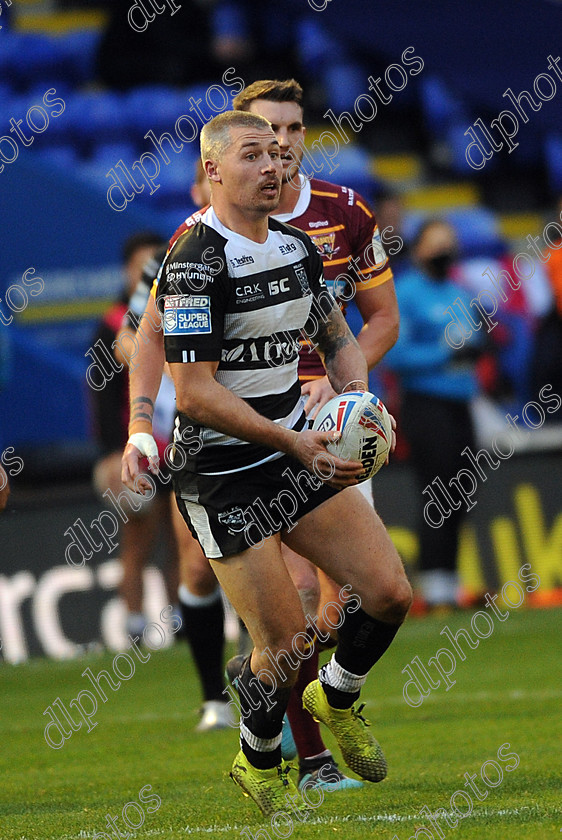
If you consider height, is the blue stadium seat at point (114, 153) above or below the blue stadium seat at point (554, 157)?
above

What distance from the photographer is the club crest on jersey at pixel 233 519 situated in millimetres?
4812

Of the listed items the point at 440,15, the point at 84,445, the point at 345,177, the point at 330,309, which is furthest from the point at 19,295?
the point at 330,309

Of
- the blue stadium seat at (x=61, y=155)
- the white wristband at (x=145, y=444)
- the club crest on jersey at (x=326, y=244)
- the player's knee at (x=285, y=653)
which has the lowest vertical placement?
the blue stadium seat at (x=61, y=155)

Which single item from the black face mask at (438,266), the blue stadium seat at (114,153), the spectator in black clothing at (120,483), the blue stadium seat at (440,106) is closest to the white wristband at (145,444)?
the spectator in black clothing at (120,483)

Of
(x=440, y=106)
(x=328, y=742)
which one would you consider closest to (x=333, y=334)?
(x=328, y=742)

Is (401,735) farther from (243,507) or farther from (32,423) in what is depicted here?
(32,423)

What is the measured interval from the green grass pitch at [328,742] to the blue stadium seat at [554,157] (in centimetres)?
985

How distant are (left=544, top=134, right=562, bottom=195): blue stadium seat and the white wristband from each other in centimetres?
1473

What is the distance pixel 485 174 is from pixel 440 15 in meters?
2.55

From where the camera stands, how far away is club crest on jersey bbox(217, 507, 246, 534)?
189 inches

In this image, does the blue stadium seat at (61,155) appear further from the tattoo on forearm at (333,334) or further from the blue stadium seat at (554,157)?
the tattoo on forearm at (333,334)

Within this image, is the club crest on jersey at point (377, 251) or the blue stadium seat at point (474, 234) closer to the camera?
the club crest on jersey at point (377, 251)

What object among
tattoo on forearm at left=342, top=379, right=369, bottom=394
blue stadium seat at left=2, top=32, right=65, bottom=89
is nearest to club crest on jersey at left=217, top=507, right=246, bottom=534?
tattoo on forearm at left=342, top=379, right=369, bottom=394

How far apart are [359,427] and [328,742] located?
265 centimetres
